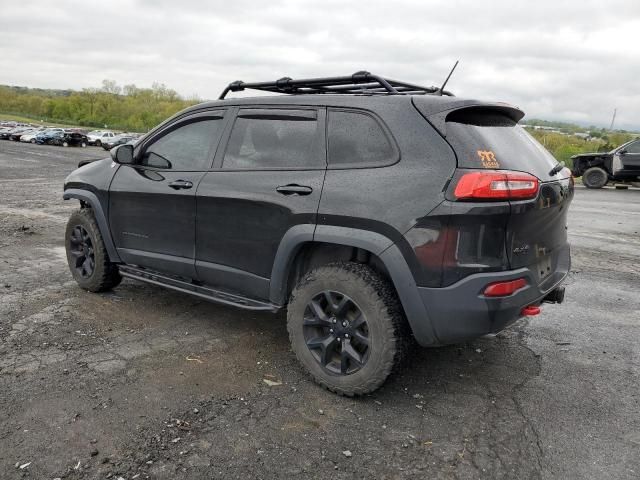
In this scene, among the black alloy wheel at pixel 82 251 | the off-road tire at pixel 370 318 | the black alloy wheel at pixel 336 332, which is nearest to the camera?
the off-road tire at pixel 370 318

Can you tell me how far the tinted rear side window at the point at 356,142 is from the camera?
3.11 meters

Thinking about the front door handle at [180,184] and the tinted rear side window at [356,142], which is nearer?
the tinted rear side window at [356,142]

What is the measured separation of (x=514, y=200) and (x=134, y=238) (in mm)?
3077

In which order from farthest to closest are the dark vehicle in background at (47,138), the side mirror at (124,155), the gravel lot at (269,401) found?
the dark vehicle in background at (47,138), the side mirror at (124,155), the gravel lot at (269,401)

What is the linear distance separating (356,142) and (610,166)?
56.9 feet

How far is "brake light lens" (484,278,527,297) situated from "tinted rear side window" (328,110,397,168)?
878 millimetres

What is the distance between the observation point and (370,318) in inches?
120

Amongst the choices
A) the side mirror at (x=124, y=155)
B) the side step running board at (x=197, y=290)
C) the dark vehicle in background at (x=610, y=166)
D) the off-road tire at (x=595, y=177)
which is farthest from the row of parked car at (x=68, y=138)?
the side step running board at (x=197, y=290)

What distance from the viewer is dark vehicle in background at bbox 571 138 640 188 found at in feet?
56.4

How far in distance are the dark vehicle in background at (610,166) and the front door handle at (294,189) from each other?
17.2 metres

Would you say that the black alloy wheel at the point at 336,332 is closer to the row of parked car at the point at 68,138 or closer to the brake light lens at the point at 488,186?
the brake light lens at the point at 488,186

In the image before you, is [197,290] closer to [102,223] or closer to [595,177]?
[102,223]

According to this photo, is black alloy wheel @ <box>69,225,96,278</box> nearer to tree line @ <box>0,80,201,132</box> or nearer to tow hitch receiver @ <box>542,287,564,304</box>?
tow hitch receiver @ <box>542,287,564,304</box>

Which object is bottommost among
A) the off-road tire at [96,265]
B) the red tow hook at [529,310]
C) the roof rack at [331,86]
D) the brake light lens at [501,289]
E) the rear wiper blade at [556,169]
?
the off-road tire at [96,265]
